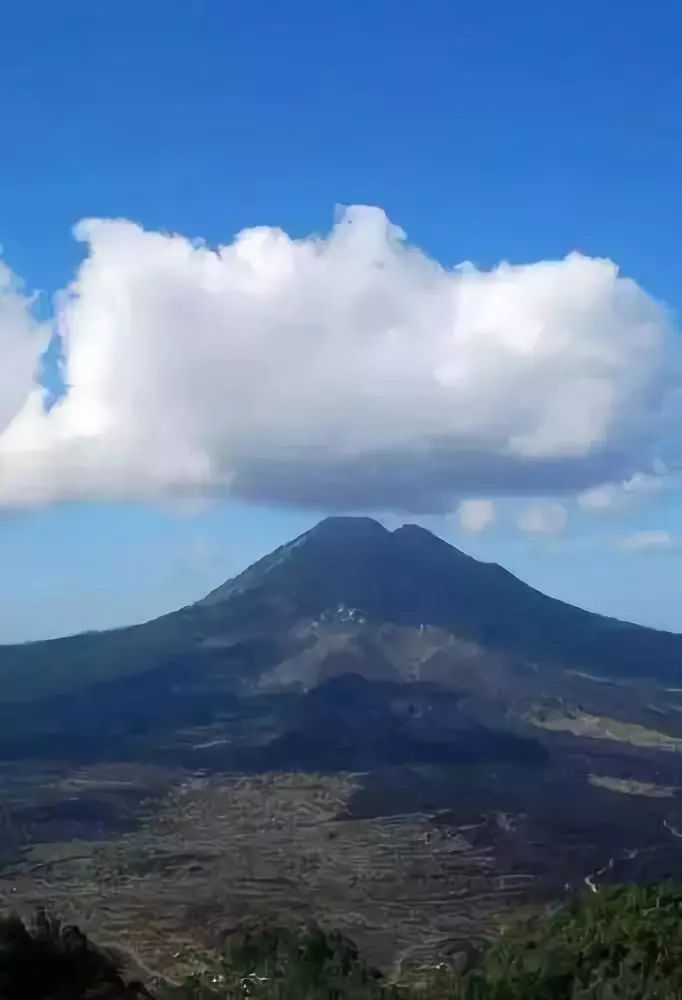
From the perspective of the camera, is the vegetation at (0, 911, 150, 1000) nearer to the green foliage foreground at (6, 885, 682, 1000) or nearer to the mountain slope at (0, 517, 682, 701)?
the green foliage foreground at (6, 885, 682, 1000)

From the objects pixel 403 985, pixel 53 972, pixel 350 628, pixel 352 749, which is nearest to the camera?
pixel 53 972

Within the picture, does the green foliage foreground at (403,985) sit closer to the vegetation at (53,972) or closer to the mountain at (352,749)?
the vegetation at (53,972)

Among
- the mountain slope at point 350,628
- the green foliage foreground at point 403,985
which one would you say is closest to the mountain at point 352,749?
the mountain slope at point 350,628

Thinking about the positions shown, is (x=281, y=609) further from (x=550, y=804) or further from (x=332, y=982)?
(x=332, y=982)

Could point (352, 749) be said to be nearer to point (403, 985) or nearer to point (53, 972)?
point (403, 985)

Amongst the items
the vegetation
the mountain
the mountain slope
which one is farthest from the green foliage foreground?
the mountain slope

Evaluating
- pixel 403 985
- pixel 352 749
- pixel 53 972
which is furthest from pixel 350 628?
pixel 53 972

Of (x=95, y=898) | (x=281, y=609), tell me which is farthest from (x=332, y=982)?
(x=281, y=609)
